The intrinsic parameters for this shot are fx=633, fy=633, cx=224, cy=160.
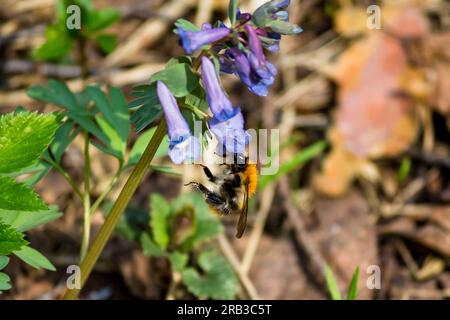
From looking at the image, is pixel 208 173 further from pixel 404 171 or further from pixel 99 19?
pixel 404 171

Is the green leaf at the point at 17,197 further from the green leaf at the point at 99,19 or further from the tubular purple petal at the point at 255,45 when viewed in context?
the green leaf at the point at 99,19

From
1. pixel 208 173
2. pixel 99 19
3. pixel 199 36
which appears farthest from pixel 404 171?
pixel 199 36

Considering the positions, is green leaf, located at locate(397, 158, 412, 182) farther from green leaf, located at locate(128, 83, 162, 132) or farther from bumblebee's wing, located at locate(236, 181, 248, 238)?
green leaf, located at locate(128, 83, 162, 132)

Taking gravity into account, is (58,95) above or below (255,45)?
below

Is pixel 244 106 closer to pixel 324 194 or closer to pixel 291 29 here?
pixel 324 194

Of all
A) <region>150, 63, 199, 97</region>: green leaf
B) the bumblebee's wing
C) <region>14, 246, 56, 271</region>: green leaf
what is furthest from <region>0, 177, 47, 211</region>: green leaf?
the bumblebee's wing
